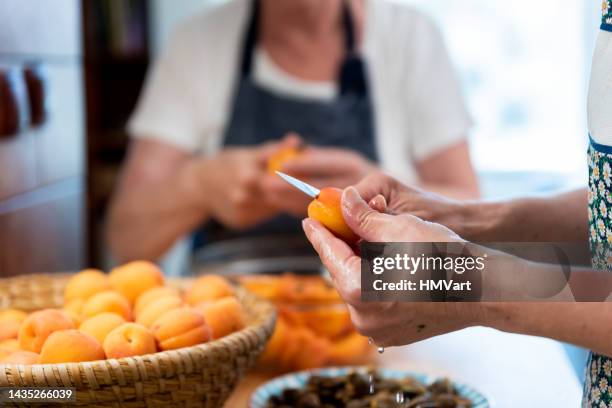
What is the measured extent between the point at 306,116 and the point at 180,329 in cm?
111

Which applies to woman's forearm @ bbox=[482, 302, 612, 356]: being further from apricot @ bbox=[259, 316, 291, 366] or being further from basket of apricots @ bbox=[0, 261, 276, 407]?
apricot @ bbox=[259, 316, 291, 366]

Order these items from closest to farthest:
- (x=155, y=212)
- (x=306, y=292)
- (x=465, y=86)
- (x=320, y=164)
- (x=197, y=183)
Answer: (x=306, y=292)
(x=320, y=164)
(x=197, y=183)
(x=155, y=212)
(x=465, y=86)

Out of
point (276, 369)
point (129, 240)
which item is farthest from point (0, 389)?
point (129, 240)

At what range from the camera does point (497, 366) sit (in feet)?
3.33

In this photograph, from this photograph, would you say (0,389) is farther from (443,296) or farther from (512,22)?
(512,22)

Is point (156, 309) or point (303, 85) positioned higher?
point (303, 85)

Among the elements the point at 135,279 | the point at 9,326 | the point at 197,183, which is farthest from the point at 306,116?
the point at 9,326

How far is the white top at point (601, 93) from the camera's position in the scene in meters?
0.65

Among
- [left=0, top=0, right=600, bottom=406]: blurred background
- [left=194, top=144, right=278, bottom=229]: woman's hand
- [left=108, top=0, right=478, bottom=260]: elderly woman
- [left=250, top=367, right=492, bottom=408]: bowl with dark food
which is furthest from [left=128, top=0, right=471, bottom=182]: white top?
[left=250, top=367, right=492, bottom=408]: bowl with dark food

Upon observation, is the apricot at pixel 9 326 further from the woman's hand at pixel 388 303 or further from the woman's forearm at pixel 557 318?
the woman's forearm at pixel 557 318

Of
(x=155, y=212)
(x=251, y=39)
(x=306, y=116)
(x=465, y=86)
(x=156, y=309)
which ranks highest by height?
(x=465, y=86)

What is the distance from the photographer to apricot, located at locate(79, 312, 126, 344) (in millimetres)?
708

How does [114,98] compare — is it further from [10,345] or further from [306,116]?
[10,345]

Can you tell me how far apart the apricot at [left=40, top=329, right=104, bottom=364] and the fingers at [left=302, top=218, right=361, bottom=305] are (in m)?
0.21
